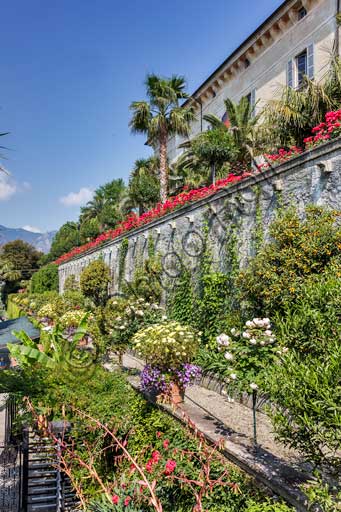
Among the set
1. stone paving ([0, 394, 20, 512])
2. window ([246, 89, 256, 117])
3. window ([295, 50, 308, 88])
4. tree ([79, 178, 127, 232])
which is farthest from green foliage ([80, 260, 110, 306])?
tree ([79, 178, 127, 232])

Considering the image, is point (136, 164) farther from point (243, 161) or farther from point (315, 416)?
point (315, 416)

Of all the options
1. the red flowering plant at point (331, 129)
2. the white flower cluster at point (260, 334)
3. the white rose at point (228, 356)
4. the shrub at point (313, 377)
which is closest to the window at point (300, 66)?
the red flowering plant at point (331, 129)

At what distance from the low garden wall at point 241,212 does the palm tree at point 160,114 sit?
6021mm

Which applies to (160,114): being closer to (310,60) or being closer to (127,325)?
(310,60)

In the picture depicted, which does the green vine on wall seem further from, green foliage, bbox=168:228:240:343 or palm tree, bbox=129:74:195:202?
palm tree, bbox=129:74:195:202

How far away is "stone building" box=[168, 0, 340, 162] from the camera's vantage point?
1611 cm

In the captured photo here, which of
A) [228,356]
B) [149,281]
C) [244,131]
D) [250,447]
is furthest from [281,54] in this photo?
[250,447]

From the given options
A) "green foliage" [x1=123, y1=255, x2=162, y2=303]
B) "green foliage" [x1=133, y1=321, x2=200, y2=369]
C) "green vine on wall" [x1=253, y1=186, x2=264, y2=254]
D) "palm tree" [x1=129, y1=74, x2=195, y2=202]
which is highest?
"palm tree" [x1=129, y1=74, x2=195, y2=202]

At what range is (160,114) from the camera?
1950 centimetres

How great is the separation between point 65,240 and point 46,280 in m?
13.0

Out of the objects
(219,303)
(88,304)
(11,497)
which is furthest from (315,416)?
(88,304)

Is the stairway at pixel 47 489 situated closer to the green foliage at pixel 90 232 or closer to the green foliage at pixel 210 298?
the green foliage at pixel 210 298

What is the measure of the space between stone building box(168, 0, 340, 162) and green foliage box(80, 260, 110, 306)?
437 inches

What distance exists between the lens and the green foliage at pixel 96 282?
19.8m
